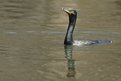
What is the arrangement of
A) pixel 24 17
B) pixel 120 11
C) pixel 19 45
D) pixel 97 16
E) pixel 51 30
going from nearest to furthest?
pixel 19 45 < pixel 51 30 < pixel 24 17 < pixel 97 16 < pixel 120 11

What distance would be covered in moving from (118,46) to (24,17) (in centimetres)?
747

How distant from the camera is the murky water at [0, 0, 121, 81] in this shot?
14.3 metres

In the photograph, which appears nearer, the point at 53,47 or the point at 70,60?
the point at 70,60

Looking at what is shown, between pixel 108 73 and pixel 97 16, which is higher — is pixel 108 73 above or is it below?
above

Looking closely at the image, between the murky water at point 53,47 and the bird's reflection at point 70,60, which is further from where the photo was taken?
the bird's reflection at point 70,60

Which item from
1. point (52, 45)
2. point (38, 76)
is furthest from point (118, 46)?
point (38, 76)

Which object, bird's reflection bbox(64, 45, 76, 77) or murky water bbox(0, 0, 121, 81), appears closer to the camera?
murky water bbox(0, 0, 121, 81)

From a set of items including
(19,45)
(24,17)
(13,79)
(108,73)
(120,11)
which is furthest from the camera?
(120,11)

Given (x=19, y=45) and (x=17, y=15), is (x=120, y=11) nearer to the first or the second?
(x=17, y=15)

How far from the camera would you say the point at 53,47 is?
18219 mm

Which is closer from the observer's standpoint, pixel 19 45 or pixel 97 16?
pixel 19 45

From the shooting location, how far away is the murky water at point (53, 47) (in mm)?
14328

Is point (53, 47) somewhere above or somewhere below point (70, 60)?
below

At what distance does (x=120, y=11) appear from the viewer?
1167 inches
